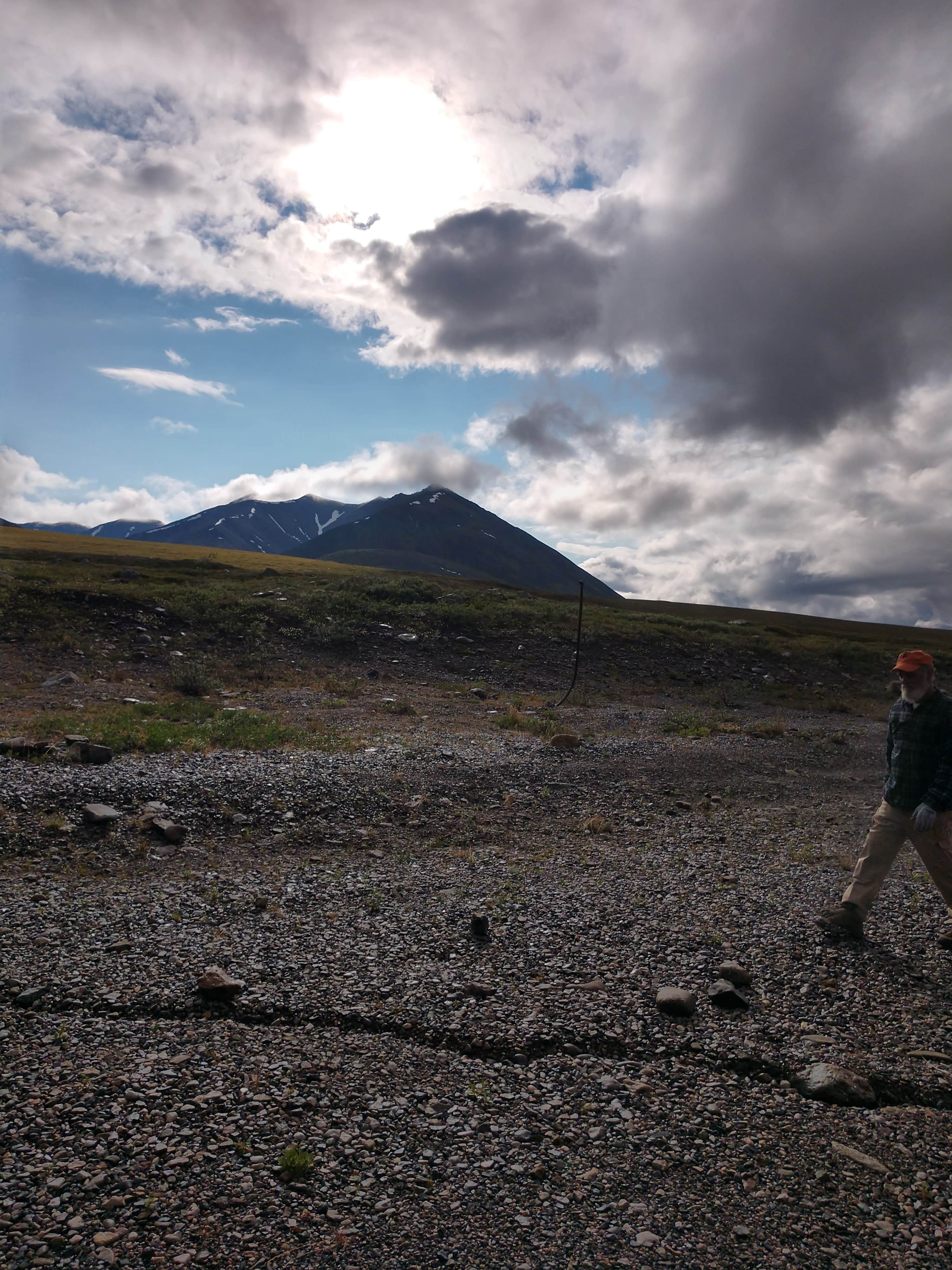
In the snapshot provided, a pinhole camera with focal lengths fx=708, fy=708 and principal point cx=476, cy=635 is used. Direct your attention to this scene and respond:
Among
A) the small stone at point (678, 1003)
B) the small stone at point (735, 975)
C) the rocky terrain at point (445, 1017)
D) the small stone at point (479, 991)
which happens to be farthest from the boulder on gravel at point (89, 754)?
the small stone at point (735, 975)

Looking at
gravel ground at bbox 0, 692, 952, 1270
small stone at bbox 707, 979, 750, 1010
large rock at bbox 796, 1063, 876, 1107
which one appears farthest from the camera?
small stone at bbox 707, 979, 750, 1010

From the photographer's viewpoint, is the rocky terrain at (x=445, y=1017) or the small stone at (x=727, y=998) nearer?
the rocky terrain at (x=445, y=1017)

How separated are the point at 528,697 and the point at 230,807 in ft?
54.8

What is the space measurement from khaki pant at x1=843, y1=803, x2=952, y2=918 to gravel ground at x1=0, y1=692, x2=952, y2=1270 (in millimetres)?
544

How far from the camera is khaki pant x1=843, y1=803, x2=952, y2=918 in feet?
25.2

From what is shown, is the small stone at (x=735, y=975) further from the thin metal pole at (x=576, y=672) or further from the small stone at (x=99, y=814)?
the thin metal pole at (x=576, y=672)

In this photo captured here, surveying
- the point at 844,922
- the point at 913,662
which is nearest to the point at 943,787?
the point at 913,662

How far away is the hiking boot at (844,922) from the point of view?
26.0 feet

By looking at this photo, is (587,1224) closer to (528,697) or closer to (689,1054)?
(689,1054)

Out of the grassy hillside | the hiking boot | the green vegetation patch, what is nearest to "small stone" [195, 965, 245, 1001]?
the hiking boot

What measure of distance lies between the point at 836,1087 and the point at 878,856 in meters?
3.43

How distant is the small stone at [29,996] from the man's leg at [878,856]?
27.2 feet

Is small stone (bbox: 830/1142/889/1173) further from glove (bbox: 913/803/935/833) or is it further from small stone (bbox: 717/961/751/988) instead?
glove (bbox: 913/803/935/833)

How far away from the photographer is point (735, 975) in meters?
6.97
